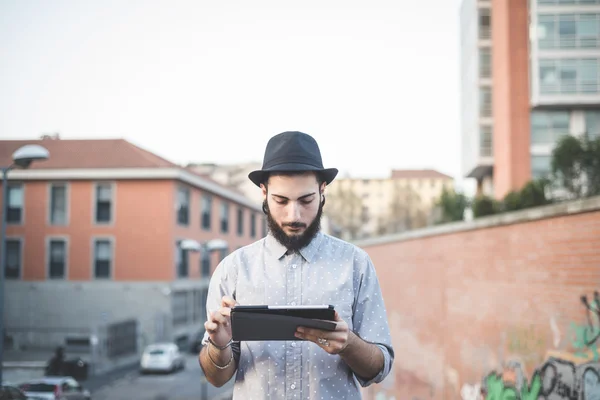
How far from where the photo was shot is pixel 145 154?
31.9 m

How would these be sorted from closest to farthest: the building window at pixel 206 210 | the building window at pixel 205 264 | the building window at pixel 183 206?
the building window at pixel 183 206 → the building window at pixel 205 264 → the building window at pixel 206 210

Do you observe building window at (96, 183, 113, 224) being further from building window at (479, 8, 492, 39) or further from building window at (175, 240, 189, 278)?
building window at (479, 8, 492, 39)

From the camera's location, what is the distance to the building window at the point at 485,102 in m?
36.8

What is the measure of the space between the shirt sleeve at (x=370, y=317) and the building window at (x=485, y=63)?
37.2 metres

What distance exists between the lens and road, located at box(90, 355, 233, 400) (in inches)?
773

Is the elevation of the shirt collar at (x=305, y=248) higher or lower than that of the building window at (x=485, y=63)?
lower

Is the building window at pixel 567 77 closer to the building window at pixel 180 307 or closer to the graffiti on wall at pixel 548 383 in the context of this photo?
the building window at pixel 180 307

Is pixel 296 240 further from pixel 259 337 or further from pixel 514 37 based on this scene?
pixel 514 37

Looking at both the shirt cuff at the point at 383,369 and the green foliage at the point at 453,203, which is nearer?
the shirt cuff at the point at 383,369

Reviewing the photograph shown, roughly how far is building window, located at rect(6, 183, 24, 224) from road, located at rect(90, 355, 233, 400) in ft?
36.7

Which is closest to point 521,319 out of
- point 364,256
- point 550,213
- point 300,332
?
point 550,213

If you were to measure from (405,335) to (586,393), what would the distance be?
820 cm

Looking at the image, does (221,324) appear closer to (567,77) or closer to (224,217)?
(567,77)

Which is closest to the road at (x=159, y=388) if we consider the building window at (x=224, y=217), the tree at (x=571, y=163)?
the building window at (x=224, y=217)
